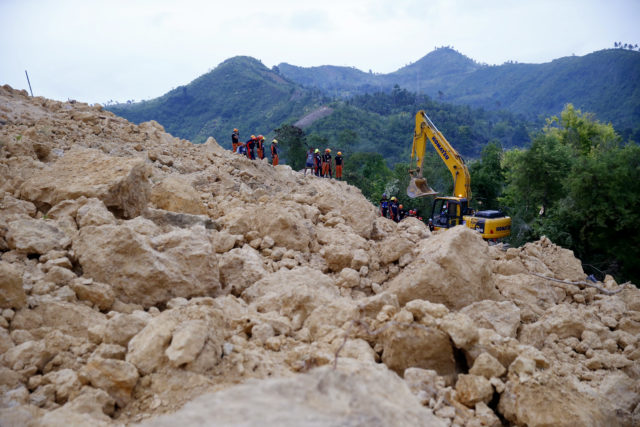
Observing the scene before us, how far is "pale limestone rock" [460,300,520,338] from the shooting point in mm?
4219

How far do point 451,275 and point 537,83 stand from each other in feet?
493

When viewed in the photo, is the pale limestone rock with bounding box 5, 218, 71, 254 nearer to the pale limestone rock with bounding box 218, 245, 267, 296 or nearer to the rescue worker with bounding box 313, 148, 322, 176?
the pale limestone rock with bounding box 218, 245, 267, 296

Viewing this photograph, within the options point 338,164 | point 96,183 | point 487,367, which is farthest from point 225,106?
point 487,367

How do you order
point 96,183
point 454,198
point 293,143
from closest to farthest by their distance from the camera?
1. point 96,183
2. point 454,198
3. point 293,143

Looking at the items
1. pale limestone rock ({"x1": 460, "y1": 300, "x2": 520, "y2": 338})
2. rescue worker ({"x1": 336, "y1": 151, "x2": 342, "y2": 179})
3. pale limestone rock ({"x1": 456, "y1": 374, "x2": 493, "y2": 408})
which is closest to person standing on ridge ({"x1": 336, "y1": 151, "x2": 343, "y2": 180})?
rescue worker ({"x1": 336, "y1": 151, "x2": 342, "y2": 179})

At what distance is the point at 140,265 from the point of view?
3748mm

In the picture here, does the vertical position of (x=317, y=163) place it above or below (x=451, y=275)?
above

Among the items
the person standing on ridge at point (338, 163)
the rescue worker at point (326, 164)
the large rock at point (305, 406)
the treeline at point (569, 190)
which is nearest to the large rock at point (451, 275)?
the large rock at point (305, 406)

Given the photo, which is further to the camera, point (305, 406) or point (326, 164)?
point (326, 164)

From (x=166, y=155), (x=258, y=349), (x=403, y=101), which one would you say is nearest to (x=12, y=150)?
(x=166, y=155)

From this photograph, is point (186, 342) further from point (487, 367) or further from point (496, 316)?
point (496, 316)

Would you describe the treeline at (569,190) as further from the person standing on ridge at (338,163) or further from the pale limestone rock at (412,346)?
the pale limestone rock at (412,346)

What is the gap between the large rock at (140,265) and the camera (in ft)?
12.1

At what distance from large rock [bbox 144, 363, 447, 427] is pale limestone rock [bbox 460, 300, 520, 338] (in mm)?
2355
